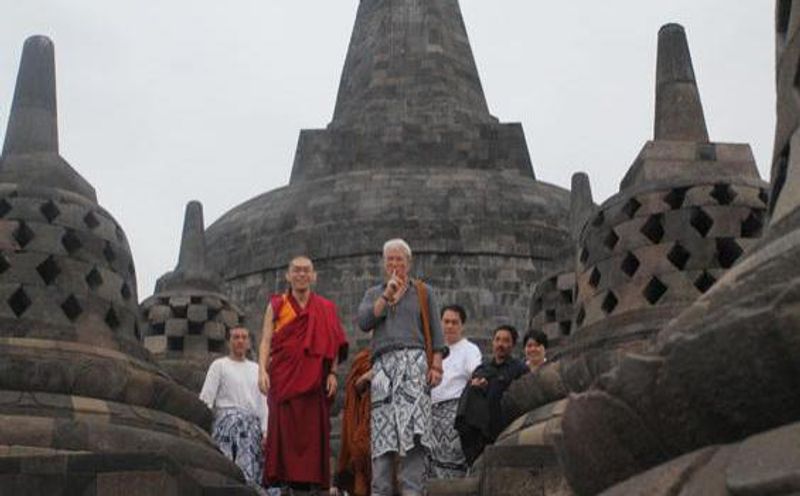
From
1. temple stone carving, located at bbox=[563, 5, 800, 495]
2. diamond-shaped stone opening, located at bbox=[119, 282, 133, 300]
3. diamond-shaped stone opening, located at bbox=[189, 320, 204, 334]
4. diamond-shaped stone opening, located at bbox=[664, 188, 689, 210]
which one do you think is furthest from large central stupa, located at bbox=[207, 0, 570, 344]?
temple stone carving, located at bbox=[563, 5, 800, 495]

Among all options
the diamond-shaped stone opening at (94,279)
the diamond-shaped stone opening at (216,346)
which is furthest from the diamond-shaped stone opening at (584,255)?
the diamond-shaped stone opening at (216,346)

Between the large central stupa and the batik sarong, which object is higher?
the large central stupa

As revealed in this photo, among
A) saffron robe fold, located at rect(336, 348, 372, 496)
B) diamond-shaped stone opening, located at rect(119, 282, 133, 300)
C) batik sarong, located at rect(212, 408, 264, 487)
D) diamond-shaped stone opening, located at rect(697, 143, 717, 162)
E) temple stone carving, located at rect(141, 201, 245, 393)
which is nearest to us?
saffron robe fold, located at rect(336, 348, 372, 496)

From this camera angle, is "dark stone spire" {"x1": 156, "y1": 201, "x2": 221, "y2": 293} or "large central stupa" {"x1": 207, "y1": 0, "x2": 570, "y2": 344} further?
"large central stupa" {"x1": 207, "y1": 0, "x2": 570, "y2": 344}

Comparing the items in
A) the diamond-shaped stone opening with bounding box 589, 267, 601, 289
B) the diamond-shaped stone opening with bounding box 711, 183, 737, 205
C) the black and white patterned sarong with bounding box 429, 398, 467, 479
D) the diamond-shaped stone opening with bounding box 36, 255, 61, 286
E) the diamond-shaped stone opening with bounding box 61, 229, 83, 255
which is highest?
the diamond-shaped stone opening with bounding box 711, 183, 737, 205

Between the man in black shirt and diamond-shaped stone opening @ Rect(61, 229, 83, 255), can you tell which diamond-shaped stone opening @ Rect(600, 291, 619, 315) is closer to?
the man in black shirt

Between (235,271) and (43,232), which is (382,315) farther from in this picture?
(235,271)

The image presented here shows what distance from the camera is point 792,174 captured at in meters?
5.25

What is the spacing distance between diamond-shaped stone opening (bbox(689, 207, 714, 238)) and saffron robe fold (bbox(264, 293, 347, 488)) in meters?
3.33

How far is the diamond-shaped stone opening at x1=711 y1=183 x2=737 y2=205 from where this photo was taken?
11.6 meters

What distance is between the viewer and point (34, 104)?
43.2 feet

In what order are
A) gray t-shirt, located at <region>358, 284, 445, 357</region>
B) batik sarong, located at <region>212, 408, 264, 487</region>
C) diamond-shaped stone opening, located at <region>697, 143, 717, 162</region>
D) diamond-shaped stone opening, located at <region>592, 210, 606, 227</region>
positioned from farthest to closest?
1. diamond-shaped stone opening, located at <region>697, 143, 717, 162</region>
2. diamond-shaped stone opening, located at <region>592, 210, 606, 227</region>
3. batik sarong, located at <region>212, 408, 264, 487</region>
4. gray t-shirt, located at <region>358, 284, 445, 357</region>

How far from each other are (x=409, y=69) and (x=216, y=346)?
963 cm

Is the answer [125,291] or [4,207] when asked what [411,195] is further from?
[4,207]
